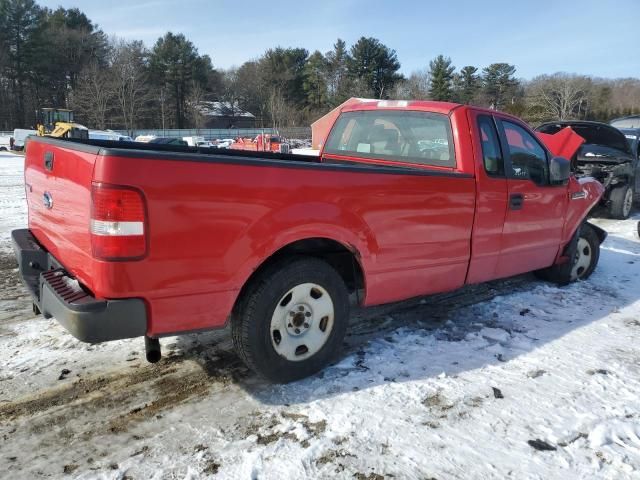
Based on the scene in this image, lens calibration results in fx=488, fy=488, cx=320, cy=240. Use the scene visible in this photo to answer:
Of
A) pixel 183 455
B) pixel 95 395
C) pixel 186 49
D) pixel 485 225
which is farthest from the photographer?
pixel 186 49

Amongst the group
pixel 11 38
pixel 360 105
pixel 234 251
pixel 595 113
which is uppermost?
pixel 11 38

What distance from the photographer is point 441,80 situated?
2665 inches

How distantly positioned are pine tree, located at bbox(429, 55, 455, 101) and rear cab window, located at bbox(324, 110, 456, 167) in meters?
66.1

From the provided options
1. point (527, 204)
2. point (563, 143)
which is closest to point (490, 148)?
point (527, 204)

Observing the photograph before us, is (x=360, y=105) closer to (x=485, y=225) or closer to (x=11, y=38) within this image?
(x=485, y=225)

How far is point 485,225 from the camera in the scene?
4.19m

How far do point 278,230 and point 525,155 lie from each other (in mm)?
2937

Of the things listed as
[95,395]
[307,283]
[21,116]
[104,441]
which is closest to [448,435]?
[307,283]

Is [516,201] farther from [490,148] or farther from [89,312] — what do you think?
[89,312]

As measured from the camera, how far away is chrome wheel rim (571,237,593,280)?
5805 mm

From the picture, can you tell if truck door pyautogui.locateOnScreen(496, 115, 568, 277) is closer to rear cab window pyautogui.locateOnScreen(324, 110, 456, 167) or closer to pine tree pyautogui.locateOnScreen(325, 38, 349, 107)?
rear cab window pyautogui.locateOnScreen(324, 110, 456, 167)

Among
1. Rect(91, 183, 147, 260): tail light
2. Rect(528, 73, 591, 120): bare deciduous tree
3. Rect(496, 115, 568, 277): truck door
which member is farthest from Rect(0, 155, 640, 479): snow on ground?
Rect(528, 73, 591, 120): bare deciduous tree

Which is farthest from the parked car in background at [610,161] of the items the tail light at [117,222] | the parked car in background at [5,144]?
the parked car in background at [5,144]

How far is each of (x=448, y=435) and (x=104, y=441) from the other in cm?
189
